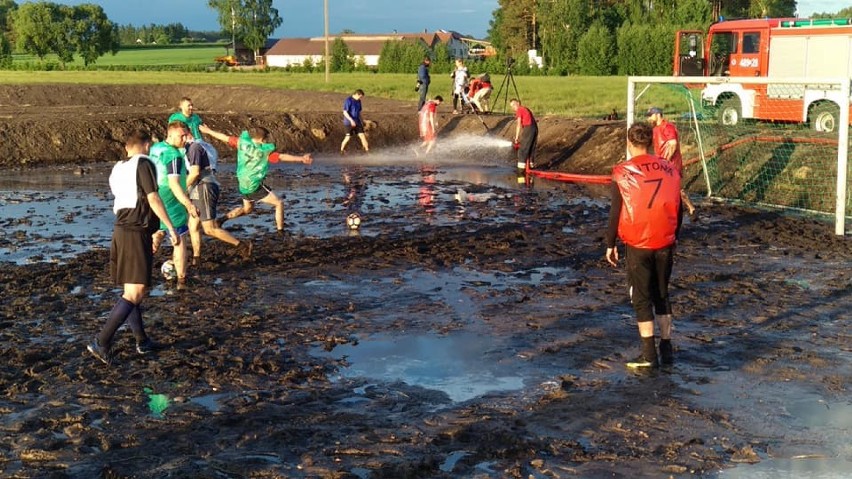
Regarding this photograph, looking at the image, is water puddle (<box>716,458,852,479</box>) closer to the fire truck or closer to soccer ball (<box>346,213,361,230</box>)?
soccer ball (<box>346,213,361,230</box>)

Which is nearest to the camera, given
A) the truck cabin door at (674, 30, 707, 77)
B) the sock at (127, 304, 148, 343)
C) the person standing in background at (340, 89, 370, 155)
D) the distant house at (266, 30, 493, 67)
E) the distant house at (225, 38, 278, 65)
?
the sock at (127, 304, 148, 343)

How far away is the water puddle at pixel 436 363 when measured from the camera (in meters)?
8.18

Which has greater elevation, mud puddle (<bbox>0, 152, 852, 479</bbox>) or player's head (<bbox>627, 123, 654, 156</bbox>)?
player's head (<bbox>627, 123, 654, 156</bbox>)

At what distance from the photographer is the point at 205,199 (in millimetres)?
12609

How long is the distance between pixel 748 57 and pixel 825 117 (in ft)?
13.4

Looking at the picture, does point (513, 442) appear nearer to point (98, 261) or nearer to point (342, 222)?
point (98, 261)

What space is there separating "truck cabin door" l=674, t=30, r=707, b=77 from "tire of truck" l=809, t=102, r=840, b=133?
4.91 meters

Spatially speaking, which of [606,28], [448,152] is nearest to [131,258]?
[448,152]

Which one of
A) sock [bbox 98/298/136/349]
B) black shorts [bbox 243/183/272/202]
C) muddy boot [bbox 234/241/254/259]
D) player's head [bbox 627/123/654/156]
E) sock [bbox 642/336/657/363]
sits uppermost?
player's head [bbox 627/123/654/156]

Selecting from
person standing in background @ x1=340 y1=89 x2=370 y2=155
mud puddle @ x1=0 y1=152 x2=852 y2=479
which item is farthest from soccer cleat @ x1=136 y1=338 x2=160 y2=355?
person standing in background @ x1=340 y1=89 x2=370 y2=155

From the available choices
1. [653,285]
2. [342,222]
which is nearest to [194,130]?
[342,222]

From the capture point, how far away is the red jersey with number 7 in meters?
8.16

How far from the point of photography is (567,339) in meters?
9.55

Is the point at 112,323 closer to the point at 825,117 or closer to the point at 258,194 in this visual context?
the point at 258,194
